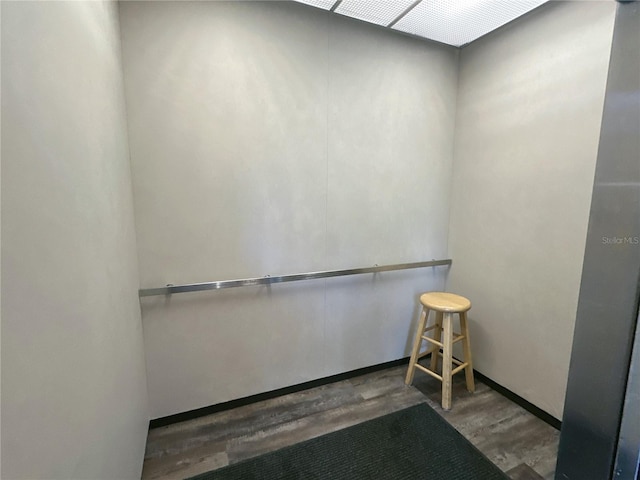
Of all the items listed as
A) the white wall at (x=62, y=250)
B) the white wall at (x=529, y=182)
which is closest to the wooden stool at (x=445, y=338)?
the white wall at (x=529, y=182)

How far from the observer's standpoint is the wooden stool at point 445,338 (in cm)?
196

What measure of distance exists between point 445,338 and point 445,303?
239 millimetres

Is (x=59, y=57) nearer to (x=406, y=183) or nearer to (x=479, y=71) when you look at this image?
(x=406, y=183)

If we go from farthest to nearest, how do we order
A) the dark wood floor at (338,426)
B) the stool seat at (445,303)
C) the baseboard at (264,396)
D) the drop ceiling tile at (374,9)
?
1. the stool seat at (445,303)
2. the baseboard at (264,396)
3. the drop ceiling tile at (374,9)
4. the dark wood floor at (338,426)

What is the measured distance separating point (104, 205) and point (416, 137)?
6.76ft

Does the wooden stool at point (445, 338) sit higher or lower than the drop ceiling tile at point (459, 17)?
lower

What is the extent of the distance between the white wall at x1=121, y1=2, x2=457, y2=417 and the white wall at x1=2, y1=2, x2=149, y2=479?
13.2 inches

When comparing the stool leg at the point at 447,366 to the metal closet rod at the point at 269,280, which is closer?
the metal closet rod at the point at 269,280

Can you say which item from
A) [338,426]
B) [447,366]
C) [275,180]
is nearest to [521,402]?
[447,366]

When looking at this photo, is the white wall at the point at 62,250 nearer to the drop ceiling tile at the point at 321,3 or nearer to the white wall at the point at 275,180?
the white wall at the point at 275,180

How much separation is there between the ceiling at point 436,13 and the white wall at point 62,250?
4.33 ft

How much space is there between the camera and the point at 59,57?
2.50 feet

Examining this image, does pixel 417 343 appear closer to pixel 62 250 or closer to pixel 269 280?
pixel 269 280

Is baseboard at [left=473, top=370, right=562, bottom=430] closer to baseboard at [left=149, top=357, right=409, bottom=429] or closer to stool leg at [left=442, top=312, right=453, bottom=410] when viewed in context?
stool leg at [left=442, top=312, right=453, bottom=410]
